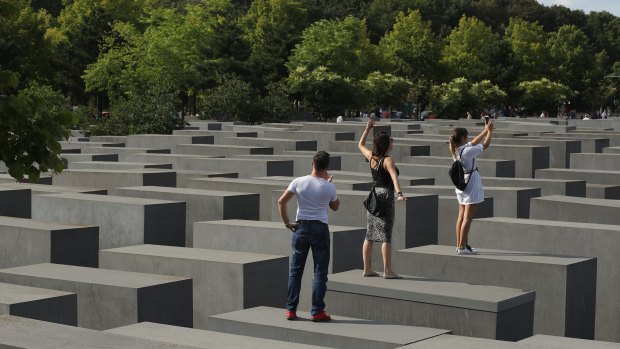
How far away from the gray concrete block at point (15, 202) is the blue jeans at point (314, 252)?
7212mm

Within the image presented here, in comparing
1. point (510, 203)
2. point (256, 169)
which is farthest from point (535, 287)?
point (256, 169)

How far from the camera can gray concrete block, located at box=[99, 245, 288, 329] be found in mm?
10570

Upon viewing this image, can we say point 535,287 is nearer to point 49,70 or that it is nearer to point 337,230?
point 337,230

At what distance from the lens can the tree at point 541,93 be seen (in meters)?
72.2

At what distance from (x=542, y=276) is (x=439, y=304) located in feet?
Answer: 5.68

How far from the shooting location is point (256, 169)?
19578 mm

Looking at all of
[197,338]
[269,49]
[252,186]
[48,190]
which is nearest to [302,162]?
[252,186]

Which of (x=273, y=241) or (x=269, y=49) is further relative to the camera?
(x=269, y=49)

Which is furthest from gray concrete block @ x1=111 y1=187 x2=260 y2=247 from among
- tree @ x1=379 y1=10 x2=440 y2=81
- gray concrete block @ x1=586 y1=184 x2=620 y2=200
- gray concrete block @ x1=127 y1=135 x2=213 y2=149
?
tree @ x1=379 y1=10 x2=440 y2=81

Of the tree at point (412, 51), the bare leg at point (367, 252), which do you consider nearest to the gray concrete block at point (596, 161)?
the bare leg at point (367, 252)

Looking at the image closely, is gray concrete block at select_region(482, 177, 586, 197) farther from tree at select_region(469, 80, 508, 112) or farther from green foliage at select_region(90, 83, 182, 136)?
tree at select_region(469, 80, 508, 112)

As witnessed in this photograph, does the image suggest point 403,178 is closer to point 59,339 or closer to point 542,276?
point 542,276

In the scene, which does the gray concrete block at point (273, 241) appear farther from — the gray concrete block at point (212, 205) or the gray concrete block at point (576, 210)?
the gray concrete block at point (576, 210)

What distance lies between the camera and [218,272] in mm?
10711
